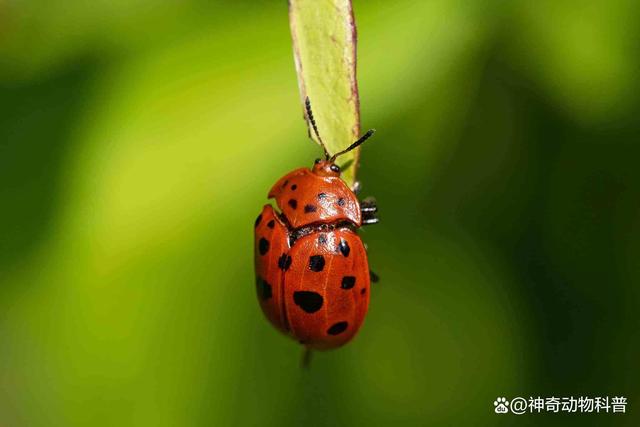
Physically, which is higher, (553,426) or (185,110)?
(185,110)

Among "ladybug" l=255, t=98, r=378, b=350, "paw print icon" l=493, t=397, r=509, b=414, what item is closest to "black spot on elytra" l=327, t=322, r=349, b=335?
"ladybug" l=255, t=98, r=378, b=350

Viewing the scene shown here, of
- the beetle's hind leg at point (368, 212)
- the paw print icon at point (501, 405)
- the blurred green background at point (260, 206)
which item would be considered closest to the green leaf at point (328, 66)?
the beetle's hind leg at point (368, 212)

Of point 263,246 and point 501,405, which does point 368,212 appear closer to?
point 263,246

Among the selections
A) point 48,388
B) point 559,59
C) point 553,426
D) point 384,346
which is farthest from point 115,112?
point 553,426

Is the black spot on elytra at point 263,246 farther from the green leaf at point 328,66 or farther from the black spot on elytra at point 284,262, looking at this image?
the green leaf at point 328,66

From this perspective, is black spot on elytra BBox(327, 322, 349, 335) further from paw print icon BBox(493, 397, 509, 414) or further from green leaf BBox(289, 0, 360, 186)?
paw print icon BBox(493, 397, 509, 414)

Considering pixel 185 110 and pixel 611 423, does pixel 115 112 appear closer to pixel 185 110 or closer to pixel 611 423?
pixel 185 110

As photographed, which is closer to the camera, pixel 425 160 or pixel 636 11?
pixel 636 11
